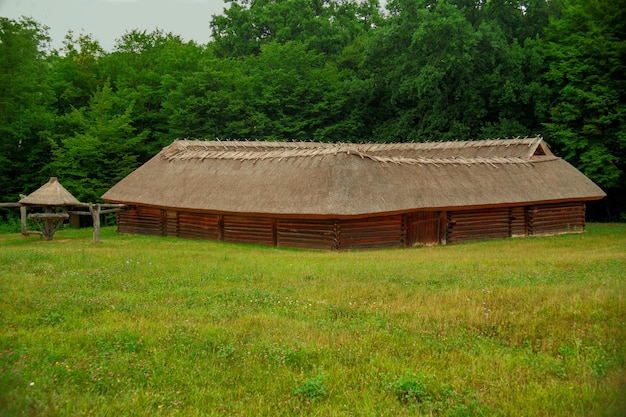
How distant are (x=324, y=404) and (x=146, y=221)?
25429mm

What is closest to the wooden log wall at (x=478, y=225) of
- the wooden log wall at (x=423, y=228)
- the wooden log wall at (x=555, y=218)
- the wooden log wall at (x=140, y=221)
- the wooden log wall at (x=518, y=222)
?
the wooden log wall at (x=518, y=222)

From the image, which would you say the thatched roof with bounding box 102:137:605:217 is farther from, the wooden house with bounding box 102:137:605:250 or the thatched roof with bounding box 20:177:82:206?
the thatched roof with bounding box 20:177:82:206

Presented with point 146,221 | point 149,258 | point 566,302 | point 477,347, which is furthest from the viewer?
point 146,221

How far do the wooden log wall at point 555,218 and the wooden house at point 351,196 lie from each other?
57 mm

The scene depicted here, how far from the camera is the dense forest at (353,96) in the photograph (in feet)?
115

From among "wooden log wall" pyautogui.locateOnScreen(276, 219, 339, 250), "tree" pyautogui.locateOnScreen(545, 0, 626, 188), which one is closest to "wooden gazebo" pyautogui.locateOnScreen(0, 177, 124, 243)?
"wooden log wall" pyautogui.locateOnScreen(276, 219, 339, 250)

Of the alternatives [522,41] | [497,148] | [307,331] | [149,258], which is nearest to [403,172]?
[497,148]

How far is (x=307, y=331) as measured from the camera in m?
8.28

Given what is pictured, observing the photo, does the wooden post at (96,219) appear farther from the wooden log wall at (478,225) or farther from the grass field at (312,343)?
the wooden log wall at (478,225)

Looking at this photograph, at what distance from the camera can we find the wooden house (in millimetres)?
23016

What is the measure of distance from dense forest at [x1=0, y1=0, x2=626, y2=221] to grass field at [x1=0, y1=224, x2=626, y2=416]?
23299 mm

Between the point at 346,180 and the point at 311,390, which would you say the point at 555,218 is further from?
the point at 311,390

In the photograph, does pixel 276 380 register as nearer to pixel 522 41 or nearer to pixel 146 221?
pixel 146 221

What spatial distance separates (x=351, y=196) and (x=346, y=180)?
106 cm
